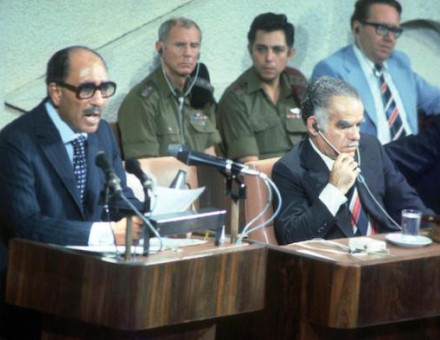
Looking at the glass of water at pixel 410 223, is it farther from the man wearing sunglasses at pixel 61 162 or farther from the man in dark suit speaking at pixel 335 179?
the man wearing sunglasses at pixel 61 162

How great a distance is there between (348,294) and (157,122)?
2346 mm

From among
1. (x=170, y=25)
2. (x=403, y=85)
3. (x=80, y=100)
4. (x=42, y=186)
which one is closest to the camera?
(x=42, y=186)

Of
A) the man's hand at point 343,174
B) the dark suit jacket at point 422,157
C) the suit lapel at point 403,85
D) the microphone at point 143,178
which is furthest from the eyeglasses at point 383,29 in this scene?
the microphone at point 143,178

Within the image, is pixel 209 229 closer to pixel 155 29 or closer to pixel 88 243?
pixel 88 243

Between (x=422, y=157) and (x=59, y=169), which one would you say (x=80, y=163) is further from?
(x=422, y=157)

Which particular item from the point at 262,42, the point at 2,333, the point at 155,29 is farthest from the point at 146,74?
the point at 2,333

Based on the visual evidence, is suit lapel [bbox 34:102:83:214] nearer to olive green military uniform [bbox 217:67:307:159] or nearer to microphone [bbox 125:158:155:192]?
microphone [bbox 125:158:155:192]

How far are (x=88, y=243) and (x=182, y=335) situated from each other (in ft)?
1.55

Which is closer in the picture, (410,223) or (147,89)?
(410,223)

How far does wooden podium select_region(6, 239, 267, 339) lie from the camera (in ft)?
12.8

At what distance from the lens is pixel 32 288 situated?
4.08 meters

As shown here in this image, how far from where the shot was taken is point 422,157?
585cm

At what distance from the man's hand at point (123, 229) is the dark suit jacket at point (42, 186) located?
123 mm

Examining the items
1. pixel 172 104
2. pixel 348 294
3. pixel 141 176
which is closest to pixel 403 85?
pixel 172 104
